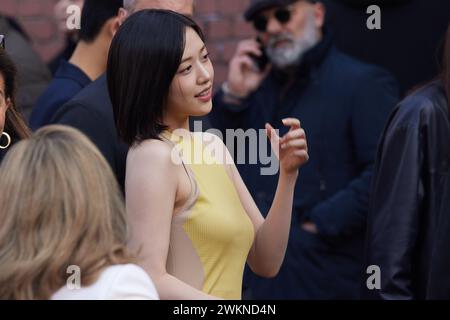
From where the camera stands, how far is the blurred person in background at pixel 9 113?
3.52 metres

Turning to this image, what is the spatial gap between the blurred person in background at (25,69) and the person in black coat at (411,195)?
183 centimetres

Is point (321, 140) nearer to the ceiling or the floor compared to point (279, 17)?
nearer to the floor

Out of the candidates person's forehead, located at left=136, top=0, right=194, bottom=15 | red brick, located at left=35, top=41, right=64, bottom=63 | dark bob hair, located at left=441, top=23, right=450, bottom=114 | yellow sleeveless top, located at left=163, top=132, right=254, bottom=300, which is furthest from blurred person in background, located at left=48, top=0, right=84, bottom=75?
yellow sleeveless top, located at left=163, top=132, right=254, bottom=300

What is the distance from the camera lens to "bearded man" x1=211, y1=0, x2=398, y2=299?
16.4ft

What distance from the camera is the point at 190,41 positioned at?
3279mm

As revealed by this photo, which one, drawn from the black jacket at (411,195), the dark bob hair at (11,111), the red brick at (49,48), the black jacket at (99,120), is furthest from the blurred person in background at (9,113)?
the red brick at (49,48)

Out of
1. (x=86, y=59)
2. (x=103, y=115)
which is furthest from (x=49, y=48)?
(x=103, y=115)

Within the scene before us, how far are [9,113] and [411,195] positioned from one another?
4.21 ft

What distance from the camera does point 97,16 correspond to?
14.3 ft

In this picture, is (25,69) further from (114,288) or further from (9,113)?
(114,288)

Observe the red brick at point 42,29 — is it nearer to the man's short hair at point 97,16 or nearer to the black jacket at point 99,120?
the man's short hair at point 97,16

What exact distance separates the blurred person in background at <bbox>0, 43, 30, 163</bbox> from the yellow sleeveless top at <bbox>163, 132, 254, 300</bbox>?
0.52m

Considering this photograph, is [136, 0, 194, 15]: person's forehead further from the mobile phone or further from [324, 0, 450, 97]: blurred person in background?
[324, 0, 450, 97]: blurred person in background

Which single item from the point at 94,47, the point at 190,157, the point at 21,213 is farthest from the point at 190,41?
the point at 94,47
